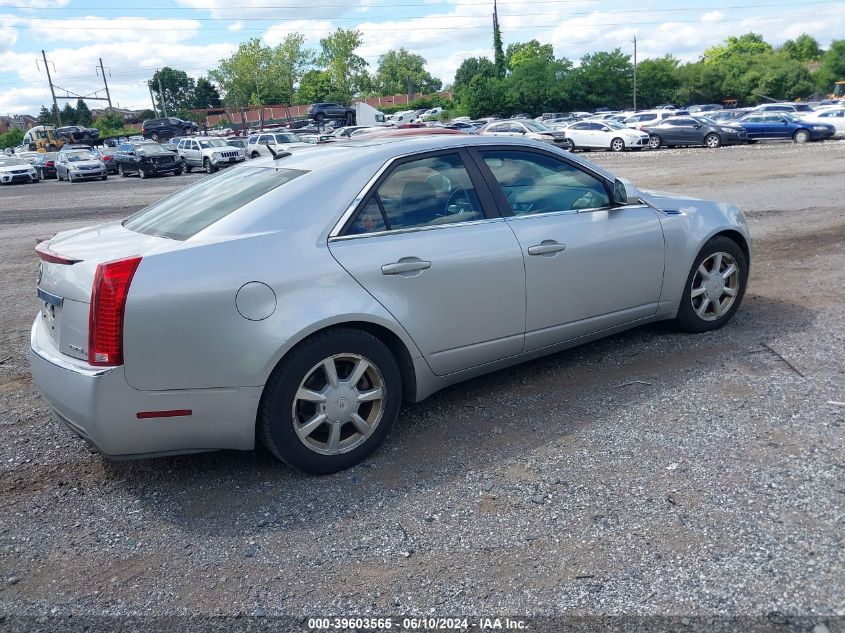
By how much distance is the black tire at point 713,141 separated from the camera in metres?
31.4

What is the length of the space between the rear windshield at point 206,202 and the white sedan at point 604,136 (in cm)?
3023

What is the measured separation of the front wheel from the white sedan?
6.07m

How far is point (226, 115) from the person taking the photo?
309 ft

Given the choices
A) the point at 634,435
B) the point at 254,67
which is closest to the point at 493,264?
the point at 634,435

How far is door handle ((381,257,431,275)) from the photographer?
3.82 meters

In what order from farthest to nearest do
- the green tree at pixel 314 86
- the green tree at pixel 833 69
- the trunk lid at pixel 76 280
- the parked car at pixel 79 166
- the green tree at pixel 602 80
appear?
1. the green tree at pixel 314 86
2. the green tree at pixel 833 69
3. the green tree at pixel 602 80
4. the parked car at pixel 79 166
5. the trunk lid at pixel 76 280

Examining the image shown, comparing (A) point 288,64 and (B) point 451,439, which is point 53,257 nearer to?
(B) point 451,439

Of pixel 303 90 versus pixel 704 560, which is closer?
pixel 704 560

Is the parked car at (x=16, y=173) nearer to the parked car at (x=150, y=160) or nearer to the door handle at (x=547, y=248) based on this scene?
the parked car at (x=150, y=160)

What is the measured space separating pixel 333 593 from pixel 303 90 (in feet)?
344

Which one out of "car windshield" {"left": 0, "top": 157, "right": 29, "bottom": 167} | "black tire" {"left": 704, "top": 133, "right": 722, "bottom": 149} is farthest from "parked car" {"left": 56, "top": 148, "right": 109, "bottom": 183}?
"black tire" {"left": 704, "top": 133, "right": 722, "bottom": 149}

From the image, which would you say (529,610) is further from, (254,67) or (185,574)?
(254,67)

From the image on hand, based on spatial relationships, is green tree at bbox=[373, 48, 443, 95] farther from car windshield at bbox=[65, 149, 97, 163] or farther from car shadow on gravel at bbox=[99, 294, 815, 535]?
car shadow on gravel at bbox=[99, 294, 815, 535]

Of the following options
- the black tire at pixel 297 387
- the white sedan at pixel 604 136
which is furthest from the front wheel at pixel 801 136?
the black tire at pixel 297 387
